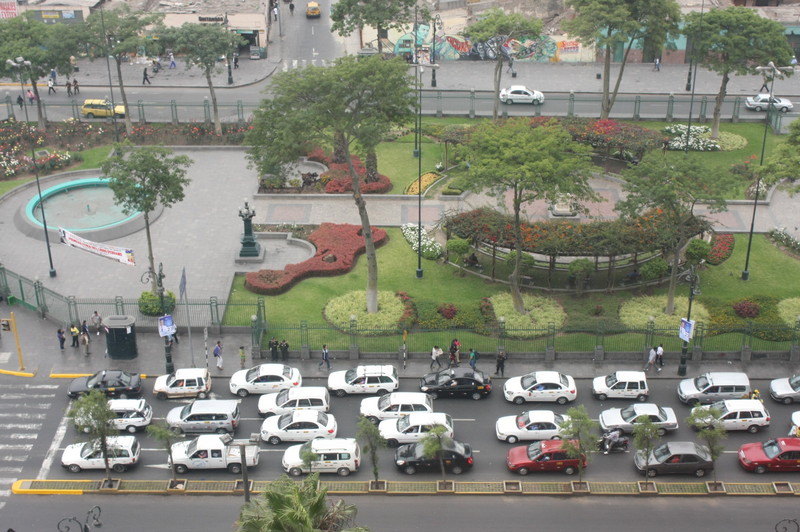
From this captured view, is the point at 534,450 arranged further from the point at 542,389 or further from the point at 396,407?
the point at 396,407

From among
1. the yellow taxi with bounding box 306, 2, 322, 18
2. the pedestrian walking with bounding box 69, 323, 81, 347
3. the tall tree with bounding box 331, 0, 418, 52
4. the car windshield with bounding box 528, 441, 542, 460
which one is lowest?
the car windshield with bounding box 528, 441, 542, 460

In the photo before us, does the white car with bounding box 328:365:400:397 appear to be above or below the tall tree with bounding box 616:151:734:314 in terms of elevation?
below

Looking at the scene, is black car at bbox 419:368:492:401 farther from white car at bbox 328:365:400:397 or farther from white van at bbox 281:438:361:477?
white van at bbox 281:438:361:477

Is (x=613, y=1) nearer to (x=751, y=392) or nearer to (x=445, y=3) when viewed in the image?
(x=445, y=3)

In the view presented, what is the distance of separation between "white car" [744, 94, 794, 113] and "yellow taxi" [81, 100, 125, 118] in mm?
47998

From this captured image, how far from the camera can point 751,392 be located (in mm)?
45062

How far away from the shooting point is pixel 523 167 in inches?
1845

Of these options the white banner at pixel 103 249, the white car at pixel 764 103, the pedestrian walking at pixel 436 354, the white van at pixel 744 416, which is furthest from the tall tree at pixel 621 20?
the white banner at pixel 103 249

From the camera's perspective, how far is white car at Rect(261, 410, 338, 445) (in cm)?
4178

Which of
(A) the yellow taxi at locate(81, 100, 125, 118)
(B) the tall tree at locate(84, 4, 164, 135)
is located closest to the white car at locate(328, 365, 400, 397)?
(B) the tall tree at locate(84, 4, 164, 135)

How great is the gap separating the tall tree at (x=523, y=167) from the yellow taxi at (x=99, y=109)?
34.8 m

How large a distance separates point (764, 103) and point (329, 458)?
51164 millimetres

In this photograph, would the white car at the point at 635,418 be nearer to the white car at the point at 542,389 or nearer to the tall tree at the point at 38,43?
the white car at the point at 542,389

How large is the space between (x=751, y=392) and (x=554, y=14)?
55341mm
